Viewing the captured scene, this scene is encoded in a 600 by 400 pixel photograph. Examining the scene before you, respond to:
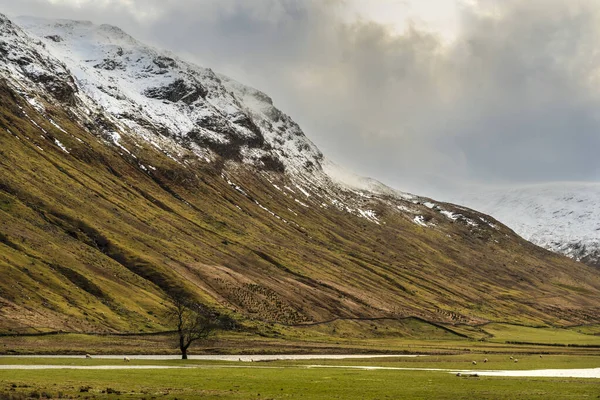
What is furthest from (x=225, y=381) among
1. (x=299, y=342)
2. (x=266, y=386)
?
(x=299, y=342)

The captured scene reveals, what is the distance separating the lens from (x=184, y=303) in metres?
152

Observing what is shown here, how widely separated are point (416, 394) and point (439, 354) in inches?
3093

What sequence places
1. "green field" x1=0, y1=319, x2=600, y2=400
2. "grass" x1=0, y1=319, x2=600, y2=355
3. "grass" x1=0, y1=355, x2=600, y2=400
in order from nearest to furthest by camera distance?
"grass" x1=0, y1=355, x2=600, y2=400 → "green field" x1=0, y1=319, x2=600, y2=400 → "grass" x1=0, y1=319, x2=600, y2=355

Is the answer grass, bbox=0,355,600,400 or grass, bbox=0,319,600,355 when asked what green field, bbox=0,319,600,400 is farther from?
grass, bbox=0,319,600,355

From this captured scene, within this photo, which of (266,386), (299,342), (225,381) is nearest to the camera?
(266,386)

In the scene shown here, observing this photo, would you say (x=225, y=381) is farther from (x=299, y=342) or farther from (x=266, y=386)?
(x=299, y=342)

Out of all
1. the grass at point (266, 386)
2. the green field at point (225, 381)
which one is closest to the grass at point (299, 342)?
the green field at point (225, 381)

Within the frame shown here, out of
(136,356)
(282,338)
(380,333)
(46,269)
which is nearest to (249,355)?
(136,356)

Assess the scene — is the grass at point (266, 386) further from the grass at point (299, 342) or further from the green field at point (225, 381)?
the grass at point (299, 342)

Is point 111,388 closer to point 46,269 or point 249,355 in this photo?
point 249,355

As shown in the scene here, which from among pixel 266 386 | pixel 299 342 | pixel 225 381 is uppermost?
pixel 299 342

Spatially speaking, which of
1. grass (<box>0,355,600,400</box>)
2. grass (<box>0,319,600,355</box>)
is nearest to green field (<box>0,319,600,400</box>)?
grass (<box>0,355,600,400</box>)

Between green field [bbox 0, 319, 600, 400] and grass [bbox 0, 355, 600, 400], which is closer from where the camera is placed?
grass [bbox 0, 355, 600, 400]

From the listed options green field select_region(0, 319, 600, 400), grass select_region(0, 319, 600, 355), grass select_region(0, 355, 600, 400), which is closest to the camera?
grass select_region(0, 355, 600, 400)
